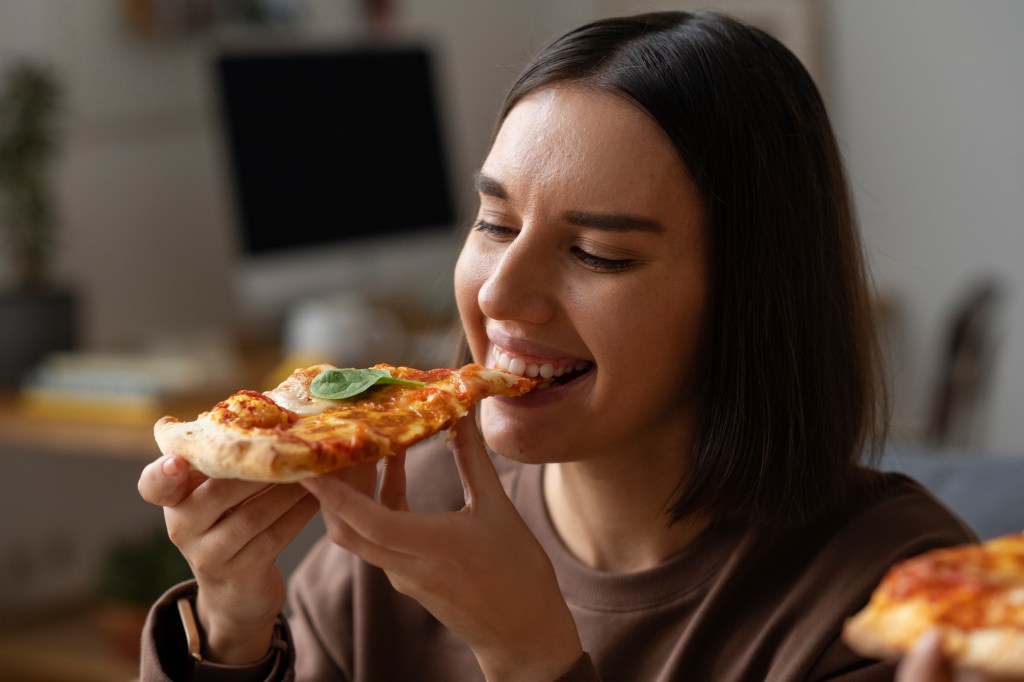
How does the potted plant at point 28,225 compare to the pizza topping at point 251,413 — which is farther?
the potted plant at point 28,225

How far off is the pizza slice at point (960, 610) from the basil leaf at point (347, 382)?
1.87 ft

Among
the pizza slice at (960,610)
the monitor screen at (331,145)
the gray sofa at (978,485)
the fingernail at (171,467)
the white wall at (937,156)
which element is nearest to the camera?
the pizza slice at (960,610)

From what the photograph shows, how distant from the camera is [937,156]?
5035mm

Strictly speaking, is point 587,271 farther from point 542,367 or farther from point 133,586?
point 133,586

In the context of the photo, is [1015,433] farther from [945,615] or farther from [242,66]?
[945,615]

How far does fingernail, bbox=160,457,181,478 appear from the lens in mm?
1267

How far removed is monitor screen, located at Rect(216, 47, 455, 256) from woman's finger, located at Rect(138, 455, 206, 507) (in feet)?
8.05

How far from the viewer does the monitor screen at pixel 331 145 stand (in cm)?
368

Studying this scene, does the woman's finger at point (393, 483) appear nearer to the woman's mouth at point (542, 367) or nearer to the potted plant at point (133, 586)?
the woman's mouth at point (542, 367)

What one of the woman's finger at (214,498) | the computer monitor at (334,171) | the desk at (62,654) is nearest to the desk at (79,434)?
the desk at (62,654)

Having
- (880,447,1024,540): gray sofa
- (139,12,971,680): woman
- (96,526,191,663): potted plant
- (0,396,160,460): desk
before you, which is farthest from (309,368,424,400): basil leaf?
(96,526,191,663): potted plant

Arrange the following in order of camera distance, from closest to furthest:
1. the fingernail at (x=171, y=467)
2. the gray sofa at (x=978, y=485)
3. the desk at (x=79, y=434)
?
the fingernail at (x=171, y=467)
the gray sofa at (x=978, y=485)
the desk at (x=79, y=434)

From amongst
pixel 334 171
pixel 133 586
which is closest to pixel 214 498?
pixel 133 586

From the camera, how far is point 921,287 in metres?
5.18
